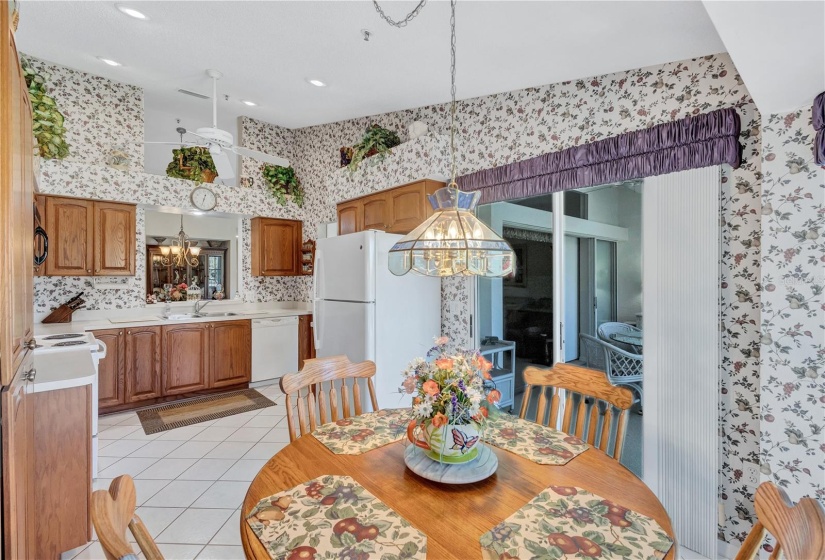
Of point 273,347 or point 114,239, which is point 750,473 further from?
point 114,239

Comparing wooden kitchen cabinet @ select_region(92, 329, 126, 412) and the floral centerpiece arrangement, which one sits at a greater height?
the floral centerpiece arrangement

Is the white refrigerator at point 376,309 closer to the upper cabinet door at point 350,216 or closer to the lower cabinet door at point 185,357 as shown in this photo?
the upper cabinet door at point 350,216

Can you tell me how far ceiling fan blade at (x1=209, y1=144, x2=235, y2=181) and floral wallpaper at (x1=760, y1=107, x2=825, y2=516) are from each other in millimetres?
3674

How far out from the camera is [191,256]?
5.17m

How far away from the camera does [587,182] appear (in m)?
2.54

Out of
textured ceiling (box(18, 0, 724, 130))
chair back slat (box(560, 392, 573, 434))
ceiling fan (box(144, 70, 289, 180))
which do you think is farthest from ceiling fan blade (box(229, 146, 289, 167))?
chair back slat (box(560, 392, 573, 434))

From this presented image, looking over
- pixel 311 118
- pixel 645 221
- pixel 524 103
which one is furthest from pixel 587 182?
pixel 311 118

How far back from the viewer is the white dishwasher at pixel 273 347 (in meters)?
4.80

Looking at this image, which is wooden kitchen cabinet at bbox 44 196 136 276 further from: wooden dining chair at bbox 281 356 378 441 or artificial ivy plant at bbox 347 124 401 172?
wooden dining chair at bbox 281 356 378 441

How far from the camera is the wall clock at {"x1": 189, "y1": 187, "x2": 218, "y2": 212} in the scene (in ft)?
15.3

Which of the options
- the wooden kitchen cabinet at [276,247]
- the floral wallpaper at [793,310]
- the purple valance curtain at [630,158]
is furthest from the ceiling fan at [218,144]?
the floral wallpaper at [793,310]

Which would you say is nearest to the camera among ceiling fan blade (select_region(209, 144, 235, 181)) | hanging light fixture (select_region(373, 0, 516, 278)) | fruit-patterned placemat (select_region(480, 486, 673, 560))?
fruit-patterned placemat (select_region(480, 486, 673, 560))

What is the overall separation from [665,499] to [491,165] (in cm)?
252

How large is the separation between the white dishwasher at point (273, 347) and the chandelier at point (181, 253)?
4.42ft
